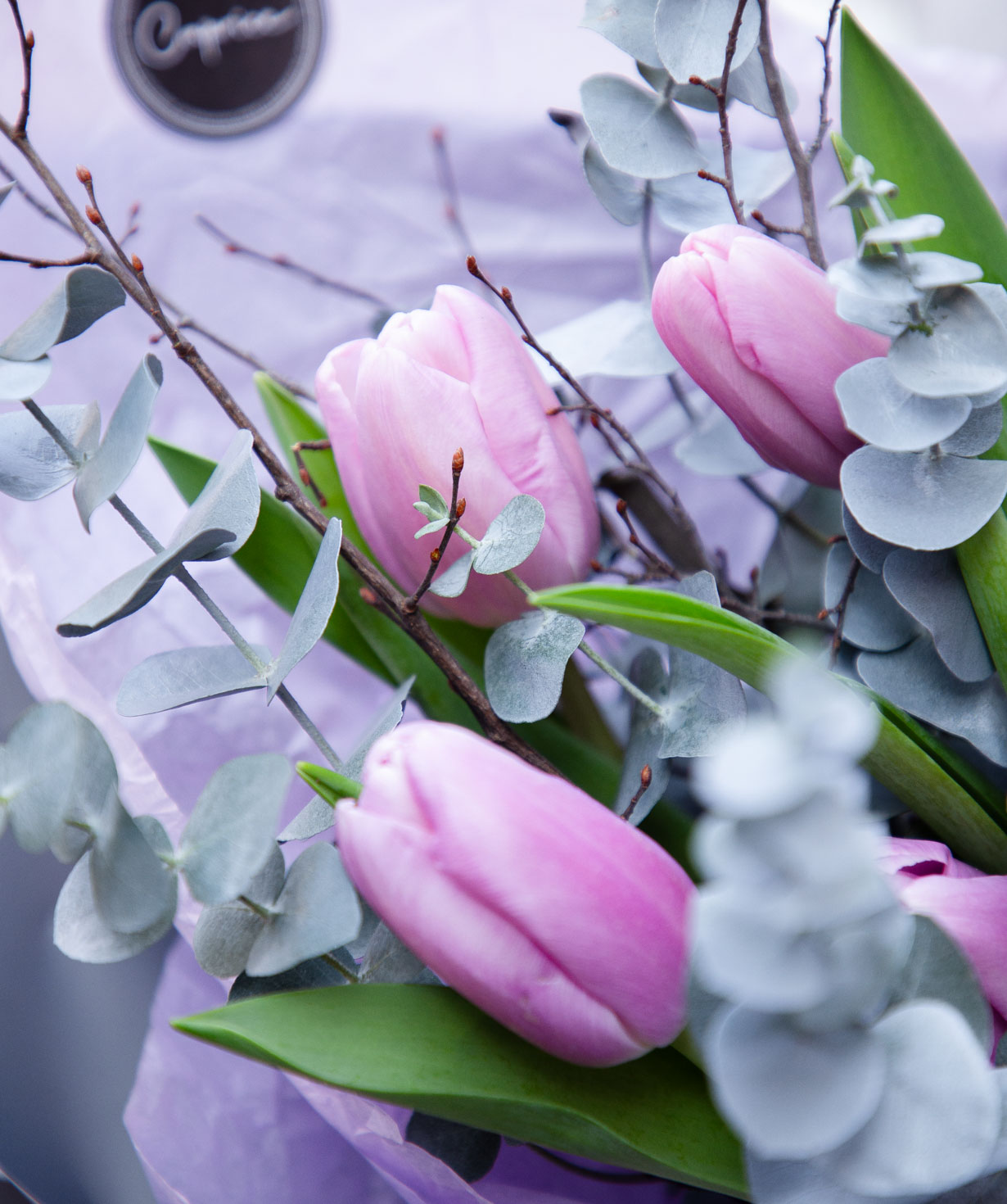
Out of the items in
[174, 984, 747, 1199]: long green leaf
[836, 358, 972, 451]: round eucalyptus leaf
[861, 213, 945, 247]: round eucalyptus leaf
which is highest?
[861, 213, 945, 247]: round eucalyptus leaf

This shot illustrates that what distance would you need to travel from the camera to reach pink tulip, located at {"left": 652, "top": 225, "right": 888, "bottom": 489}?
10.4 inches

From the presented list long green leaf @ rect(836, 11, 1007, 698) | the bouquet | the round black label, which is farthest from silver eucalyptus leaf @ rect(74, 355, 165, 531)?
the round black label

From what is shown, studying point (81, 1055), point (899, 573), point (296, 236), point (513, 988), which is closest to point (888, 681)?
point (899, 573)

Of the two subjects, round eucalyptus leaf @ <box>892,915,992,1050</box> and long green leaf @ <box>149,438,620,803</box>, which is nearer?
round eucalyptus leaf @ <box>892,915,992,1050</box>

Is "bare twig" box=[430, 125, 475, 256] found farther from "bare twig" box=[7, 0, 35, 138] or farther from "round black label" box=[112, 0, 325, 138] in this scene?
"bare twig" box=[7, 0, 35, 138]

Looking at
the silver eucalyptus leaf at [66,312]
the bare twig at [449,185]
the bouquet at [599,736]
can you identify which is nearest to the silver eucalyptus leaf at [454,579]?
the bouquet at [599,736]

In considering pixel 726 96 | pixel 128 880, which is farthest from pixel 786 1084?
pixel 726 96

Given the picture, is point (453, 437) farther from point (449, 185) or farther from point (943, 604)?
point (449, 185)

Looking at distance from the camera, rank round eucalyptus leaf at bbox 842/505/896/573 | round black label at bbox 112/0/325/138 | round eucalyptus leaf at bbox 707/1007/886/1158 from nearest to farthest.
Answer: round eucalyptus leaf at bbox 707/1007/886/1158
round eucalyptus leaf at bbox 842/505/896/573
round black label at bbox 112/0/325/138

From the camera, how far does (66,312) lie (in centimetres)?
24

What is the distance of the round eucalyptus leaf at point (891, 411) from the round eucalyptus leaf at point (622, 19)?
124 millimetres

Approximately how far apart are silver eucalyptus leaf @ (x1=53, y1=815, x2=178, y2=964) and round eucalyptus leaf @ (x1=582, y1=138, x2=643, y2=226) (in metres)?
0.23

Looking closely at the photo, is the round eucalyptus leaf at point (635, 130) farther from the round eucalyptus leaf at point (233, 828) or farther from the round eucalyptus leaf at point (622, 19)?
the round eucalyptus leaf at point (233, 828)

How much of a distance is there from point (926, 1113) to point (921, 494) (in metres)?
0.14
